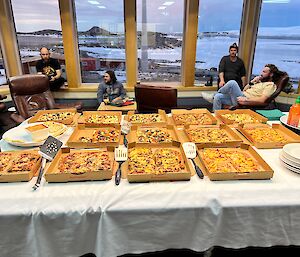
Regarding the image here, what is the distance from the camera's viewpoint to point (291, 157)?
3.79 ft

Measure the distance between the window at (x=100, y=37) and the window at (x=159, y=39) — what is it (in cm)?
38

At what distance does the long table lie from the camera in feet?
3.20

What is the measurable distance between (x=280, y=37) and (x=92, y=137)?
15.2 feet

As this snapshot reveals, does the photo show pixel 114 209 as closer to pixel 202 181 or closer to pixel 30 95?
pixel 202 181

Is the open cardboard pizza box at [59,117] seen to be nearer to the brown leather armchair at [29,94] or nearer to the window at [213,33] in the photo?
the brown leather armchair at [29,94]

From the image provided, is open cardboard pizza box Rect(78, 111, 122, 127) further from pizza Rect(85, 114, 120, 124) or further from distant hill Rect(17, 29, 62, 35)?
distant hill Rect(17, 29, 62, 35)

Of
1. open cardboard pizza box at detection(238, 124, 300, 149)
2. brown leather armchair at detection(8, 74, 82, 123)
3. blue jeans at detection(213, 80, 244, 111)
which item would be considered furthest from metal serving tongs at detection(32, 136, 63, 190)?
blue jeans at detection(213, 80, 244, 111)

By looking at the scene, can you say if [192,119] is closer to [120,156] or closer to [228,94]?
[120,156]

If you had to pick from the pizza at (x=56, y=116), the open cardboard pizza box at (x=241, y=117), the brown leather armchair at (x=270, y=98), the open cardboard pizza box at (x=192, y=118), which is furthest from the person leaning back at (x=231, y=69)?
the pizza at (x=56, y=116)

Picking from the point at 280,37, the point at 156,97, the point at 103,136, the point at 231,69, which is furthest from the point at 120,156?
the point at 280,37

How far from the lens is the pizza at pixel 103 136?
1.45m

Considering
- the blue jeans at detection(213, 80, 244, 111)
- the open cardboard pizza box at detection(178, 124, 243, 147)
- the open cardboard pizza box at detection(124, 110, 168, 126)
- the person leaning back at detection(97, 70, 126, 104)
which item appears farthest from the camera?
the person leaning back at detection(97, 70, 126, 104)

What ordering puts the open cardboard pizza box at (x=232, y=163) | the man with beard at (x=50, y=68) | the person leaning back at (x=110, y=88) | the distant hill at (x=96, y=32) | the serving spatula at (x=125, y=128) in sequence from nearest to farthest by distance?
the open cardboard pizza box at (x=232, y=163)
the serving spatula at (x=125, y=128)
the person leaning back at (x=110, y=88)
the man with beard at (x=50, y=68)
the distant hill at (x=96, y=32)

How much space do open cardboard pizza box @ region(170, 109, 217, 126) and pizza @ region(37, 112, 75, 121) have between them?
2.65ft
